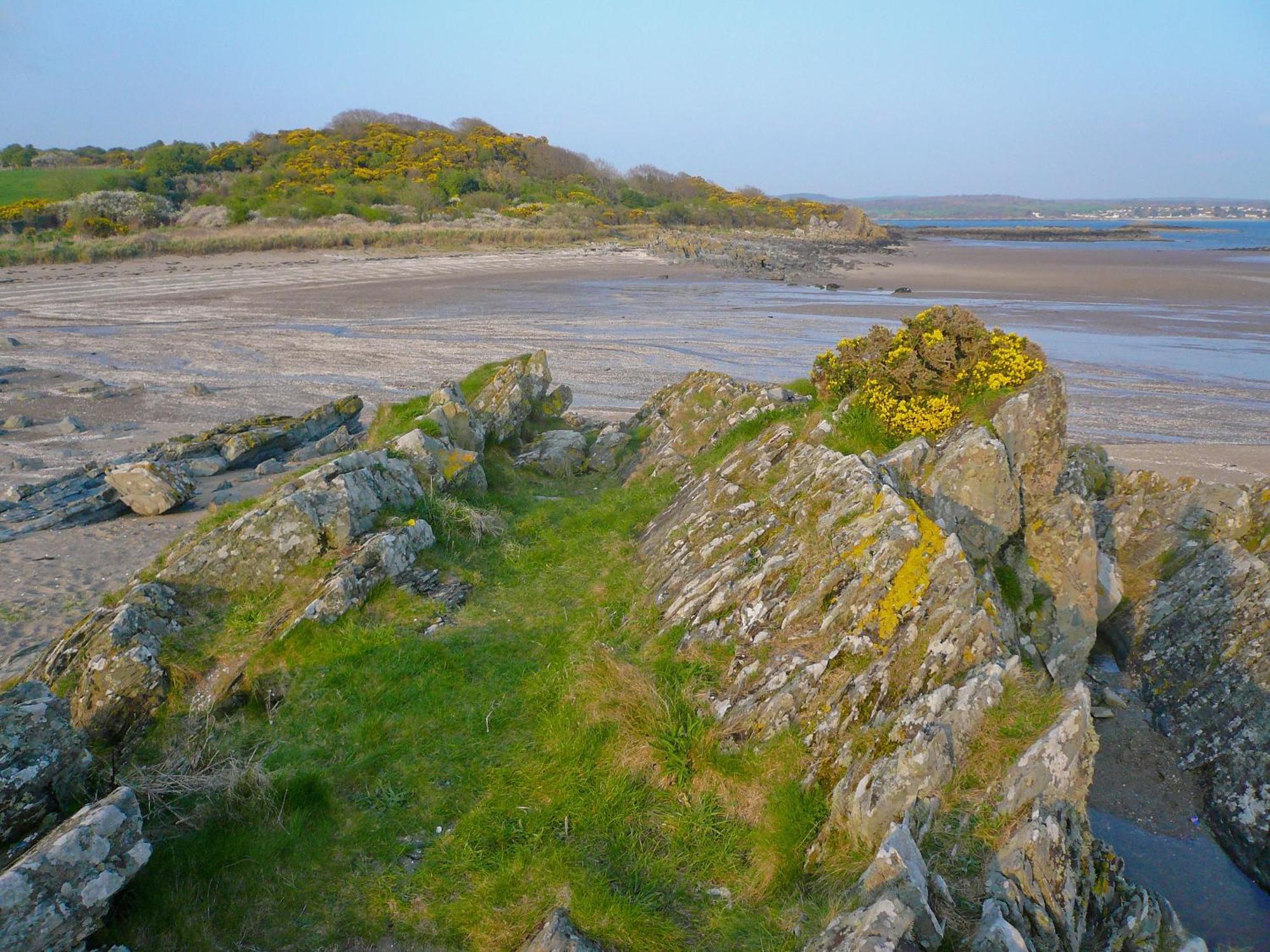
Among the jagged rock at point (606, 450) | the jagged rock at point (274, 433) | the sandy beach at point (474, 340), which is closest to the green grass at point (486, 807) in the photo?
the sandy beach at point (474, 340)

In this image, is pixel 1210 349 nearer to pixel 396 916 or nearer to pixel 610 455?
pixel 610 455

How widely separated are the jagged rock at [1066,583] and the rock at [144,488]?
1390 cm

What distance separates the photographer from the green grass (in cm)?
512

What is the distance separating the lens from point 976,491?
27.7 ft

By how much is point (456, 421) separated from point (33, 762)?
29.0 feet

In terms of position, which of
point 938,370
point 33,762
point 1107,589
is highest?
point 938,370

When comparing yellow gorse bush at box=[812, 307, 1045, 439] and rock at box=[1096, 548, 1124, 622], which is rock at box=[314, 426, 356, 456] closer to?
yellow gorse bush at box=[812, 307, 1045, 439]

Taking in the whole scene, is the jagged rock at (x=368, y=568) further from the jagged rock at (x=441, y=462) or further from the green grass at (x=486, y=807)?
the jagged rock at (x=441, y=462)

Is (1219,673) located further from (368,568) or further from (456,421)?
(456,421)

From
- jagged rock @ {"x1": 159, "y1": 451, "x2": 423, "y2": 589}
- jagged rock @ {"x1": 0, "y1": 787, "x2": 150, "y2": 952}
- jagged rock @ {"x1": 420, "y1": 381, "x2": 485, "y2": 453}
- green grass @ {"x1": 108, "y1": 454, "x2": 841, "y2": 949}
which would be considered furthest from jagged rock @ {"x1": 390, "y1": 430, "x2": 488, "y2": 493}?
jagged rock @ {"x1": 0, "y1": 787, "x2": 150, "y2": 952}

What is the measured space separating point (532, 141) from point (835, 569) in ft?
386

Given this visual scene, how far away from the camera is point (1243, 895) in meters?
6.38

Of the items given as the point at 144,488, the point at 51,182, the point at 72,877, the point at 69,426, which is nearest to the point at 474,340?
the point at 69,426

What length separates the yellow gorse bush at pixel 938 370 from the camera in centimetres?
937
